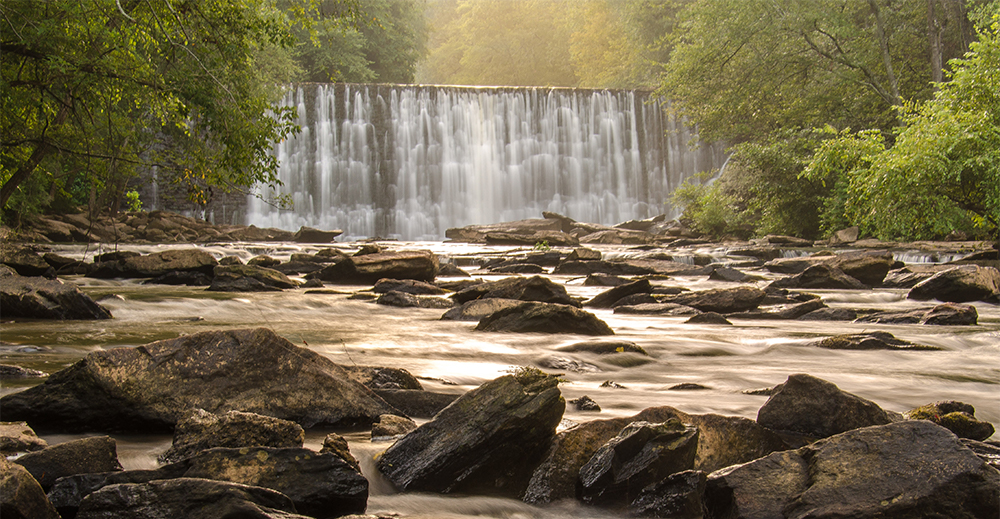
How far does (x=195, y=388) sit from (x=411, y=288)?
26.8ft

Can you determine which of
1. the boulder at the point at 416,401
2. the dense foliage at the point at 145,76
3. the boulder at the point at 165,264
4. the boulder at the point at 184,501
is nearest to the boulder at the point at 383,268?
the boulder at the point at 165,264

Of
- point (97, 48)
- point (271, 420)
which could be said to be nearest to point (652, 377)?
point (271, 420)

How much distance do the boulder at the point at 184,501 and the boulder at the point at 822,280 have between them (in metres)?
11.6

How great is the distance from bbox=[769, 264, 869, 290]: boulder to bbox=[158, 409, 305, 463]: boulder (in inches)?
437

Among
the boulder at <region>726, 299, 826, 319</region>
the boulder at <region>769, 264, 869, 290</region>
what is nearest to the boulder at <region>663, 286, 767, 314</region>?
the boulder at <region>726, 299, 826, 319</region>

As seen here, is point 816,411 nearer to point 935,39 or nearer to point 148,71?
point 148,71

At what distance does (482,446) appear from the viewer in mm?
2992

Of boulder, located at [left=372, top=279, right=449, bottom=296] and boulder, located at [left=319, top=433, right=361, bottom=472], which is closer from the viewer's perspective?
boulder, located at [left=319, top=433, right=361, bottom=472]

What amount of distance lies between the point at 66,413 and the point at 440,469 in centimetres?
183

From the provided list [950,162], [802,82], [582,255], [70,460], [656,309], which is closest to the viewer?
[70,460]

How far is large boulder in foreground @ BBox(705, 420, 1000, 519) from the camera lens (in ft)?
7.59

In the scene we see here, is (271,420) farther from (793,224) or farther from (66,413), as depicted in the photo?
(793,224)

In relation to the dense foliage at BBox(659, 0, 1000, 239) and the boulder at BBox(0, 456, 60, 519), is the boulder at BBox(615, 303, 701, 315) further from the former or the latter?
the dense foliage at BBox(659, 0, 1000, 239)

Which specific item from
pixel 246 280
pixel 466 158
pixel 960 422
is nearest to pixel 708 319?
Result: pixel 960 422
